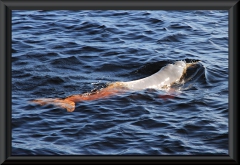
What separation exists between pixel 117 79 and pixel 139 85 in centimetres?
115

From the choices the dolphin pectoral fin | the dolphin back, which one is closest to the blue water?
the dolphin pectoral fin

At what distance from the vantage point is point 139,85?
1213 cm

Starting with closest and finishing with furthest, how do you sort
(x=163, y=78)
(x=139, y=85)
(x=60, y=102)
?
(x=60, y=102) < (x=139, y=85) < (x=163, y=78)

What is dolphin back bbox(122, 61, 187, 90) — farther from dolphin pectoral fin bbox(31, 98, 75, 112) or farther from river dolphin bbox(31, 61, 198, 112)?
dolphin pectoral fin bbox(31, 98, 75, 112)

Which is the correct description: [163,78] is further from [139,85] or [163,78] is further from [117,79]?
[117,79]

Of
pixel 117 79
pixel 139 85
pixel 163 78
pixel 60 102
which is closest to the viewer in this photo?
pixel 60 102

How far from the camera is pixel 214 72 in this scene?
13750 mm

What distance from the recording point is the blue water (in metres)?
8.61

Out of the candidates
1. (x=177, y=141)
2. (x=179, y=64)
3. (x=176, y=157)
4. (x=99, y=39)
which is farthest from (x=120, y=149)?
(x=99, y=39)

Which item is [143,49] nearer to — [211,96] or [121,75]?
[121,75]

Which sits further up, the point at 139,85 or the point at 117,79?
the point at 117,79

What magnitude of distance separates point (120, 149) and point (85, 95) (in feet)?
11.3

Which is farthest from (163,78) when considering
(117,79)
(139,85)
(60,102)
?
(60,102)

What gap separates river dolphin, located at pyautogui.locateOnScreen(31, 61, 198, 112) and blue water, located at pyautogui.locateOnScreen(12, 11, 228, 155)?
0.26m
